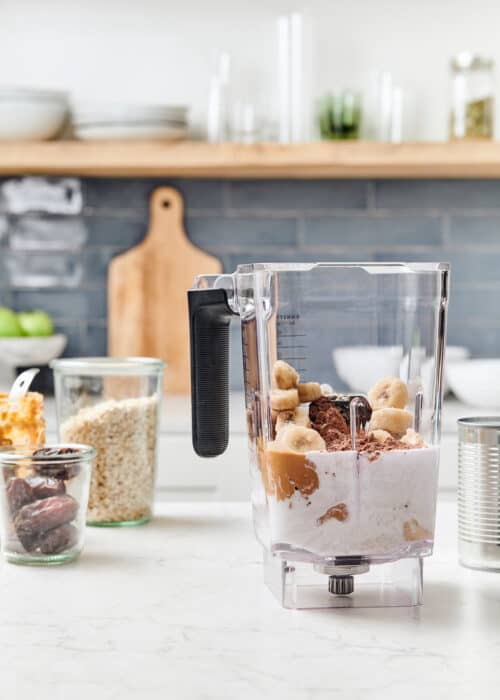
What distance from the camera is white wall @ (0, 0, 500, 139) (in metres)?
2.71

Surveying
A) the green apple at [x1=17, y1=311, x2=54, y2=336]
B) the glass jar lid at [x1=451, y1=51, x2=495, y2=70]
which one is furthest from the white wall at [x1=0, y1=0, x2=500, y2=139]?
the green apple at [x1=17, y1=311, x2=54, y2=336]

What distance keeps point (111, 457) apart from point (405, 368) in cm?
A: 41

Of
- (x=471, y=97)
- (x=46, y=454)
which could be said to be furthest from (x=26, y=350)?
(x=46, y=454)

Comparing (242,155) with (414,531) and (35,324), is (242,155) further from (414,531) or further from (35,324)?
(414,531)

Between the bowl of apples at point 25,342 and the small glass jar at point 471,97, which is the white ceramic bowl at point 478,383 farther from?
the bowl of apples at point 25,342

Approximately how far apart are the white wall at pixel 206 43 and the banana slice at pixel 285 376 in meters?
1.98

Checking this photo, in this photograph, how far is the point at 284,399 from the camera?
0.83 metres

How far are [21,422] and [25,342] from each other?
1.55m

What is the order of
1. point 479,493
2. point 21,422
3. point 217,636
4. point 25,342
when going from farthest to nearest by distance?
point 25,342, point 21,422, point 479,493, point 217,636

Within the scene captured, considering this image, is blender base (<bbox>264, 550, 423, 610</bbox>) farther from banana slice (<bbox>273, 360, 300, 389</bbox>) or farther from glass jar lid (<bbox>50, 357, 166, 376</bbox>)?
glass jar lid (<bbox>50, 357, 166, 376</bbox>)

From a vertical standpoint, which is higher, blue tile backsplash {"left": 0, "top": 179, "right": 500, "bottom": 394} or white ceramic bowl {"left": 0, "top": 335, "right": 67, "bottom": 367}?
blue tile backsplash {"left": 0, "top": 179, "right": 500, "bottom": 394}

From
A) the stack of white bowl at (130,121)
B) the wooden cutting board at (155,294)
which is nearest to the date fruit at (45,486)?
the stack of white bowl at (130,121)

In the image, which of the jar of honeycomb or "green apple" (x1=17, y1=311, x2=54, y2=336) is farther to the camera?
"green apple" (x1=17, y1=311, x2=54, y2=336)

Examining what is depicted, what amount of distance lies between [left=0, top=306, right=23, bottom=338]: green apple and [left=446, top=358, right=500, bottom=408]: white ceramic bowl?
111 centimetres
